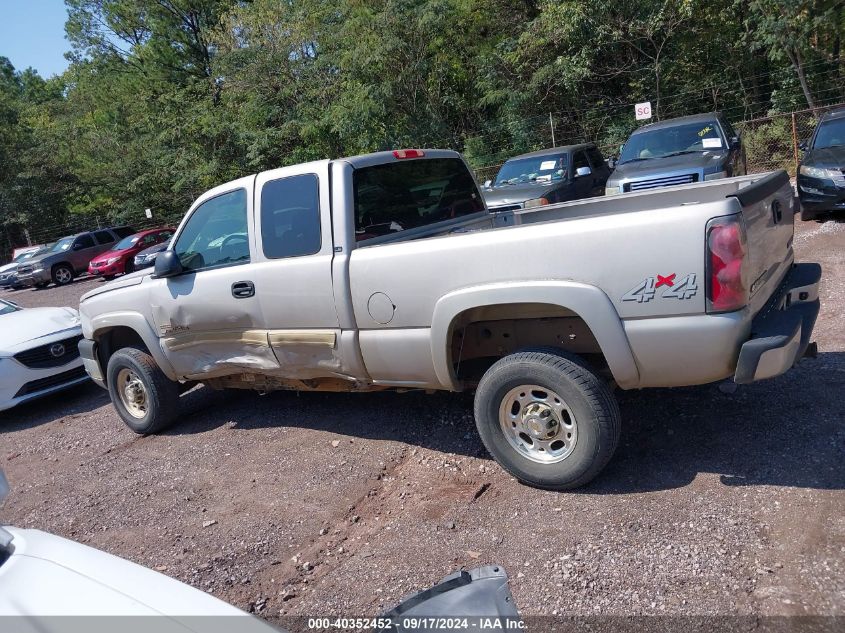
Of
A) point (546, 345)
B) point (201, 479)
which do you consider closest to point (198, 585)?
point (201, 479)

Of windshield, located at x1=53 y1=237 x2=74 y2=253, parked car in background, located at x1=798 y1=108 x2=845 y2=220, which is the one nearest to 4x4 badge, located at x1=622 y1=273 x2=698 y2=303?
parked car in background, located at x1=798 y1=108 x2=845 y2=220

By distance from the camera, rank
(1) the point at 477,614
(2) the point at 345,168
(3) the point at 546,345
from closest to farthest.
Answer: (1) the point at 477,614 → (3) the point at 546,345 → (2) the point at 345,168

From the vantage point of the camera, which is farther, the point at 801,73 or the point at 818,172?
the point at 801,73

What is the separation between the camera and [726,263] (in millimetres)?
3359

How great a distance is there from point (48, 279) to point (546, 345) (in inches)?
A: 974

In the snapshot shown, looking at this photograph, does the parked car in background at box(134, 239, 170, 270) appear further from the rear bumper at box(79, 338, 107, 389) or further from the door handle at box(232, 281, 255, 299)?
the door handle at box(232, 281, 255, 299)

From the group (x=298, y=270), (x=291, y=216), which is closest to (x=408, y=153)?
(x=291, y=216)

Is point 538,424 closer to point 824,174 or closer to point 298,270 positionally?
point 298,270

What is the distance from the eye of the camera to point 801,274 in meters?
4.49

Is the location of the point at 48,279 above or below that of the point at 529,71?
below

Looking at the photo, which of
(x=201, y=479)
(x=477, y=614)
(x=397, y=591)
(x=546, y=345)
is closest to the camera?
(x=477, y=614)

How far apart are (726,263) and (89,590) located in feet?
9.72

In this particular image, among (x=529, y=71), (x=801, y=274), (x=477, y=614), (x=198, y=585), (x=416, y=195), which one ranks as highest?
(x=529, y=71)

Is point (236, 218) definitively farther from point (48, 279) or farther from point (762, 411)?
point (48, 279)
